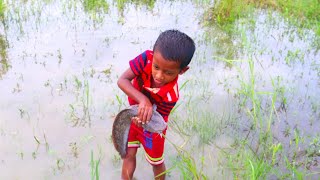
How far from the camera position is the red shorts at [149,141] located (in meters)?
2.14

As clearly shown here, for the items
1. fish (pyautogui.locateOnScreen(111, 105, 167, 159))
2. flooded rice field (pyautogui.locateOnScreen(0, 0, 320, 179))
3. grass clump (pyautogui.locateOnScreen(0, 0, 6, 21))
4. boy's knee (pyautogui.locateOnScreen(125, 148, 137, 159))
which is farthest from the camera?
grass clump (pyautogui.locateOnScreen(0, 0, 6, 21))

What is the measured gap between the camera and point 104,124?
123 inches

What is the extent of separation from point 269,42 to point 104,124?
2.81 metres

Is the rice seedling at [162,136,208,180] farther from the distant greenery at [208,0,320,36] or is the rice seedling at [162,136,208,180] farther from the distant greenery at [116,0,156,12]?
the distant greenery at [116,0,156,12]

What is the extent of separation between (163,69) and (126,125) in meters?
0.53

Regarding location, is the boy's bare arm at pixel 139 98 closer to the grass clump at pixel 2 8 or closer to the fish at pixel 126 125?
the fish at pixel 126 125

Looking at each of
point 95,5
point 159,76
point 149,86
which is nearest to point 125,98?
point 149,86

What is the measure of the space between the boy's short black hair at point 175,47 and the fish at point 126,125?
1.07 feet

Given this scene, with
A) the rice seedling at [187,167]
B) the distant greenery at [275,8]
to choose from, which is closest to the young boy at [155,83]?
the rice seedling at [187,167]

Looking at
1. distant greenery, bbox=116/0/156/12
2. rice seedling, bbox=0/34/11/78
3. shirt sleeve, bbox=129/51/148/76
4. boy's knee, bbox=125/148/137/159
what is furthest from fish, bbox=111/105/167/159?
distant greenery, bbox=116/0/156/12

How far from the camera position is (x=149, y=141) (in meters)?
2.17

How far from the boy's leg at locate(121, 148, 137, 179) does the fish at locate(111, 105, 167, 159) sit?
0.19 feet

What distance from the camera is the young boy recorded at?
1.76 m

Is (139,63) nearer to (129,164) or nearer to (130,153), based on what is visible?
(130,153)
